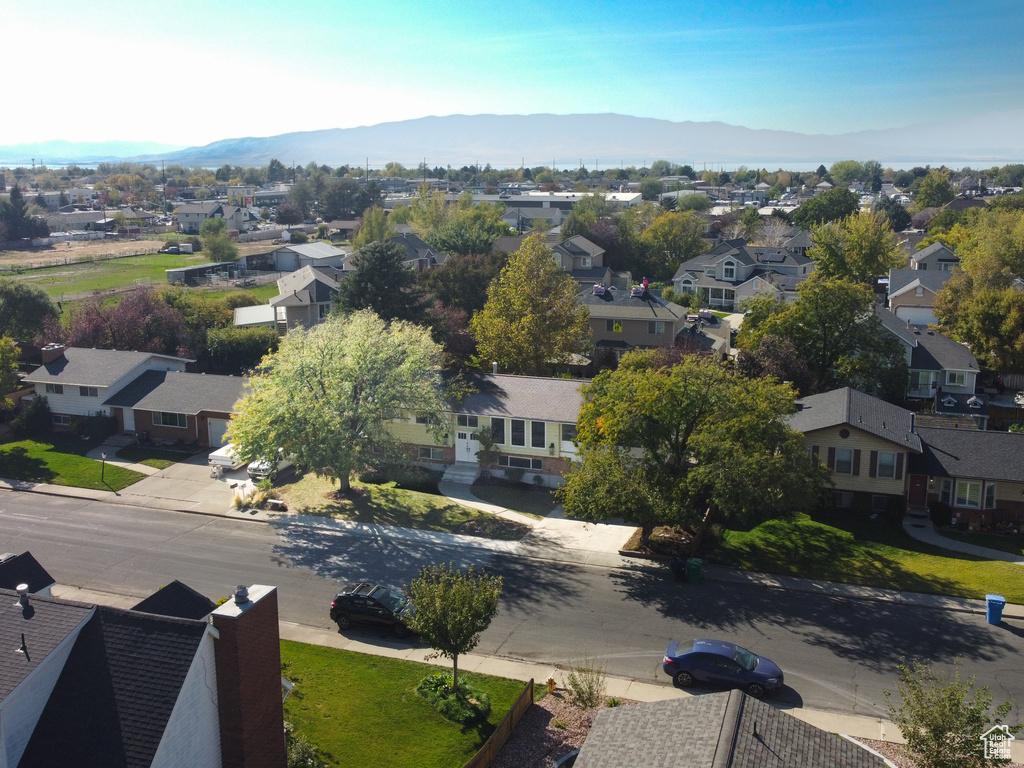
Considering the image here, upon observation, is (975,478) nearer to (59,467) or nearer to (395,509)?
(395,509)

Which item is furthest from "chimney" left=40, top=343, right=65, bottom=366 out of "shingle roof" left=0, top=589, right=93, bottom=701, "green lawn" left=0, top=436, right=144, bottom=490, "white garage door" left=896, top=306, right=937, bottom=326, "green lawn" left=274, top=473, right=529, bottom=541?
"white garage door" left=896, top=306, right=937, bottom=326

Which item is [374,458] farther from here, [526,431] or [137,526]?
[137,526]

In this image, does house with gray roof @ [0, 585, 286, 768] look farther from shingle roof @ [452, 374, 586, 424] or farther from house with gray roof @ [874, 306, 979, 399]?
house with gray roof @ [874, 306, 979, 399]

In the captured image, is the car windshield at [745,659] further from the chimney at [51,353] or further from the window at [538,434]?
the chimney at [51,353]

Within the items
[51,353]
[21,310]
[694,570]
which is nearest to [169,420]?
[51,353]

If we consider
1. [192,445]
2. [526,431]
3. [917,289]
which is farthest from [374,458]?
[917,289]

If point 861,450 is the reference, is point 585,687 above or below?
below
